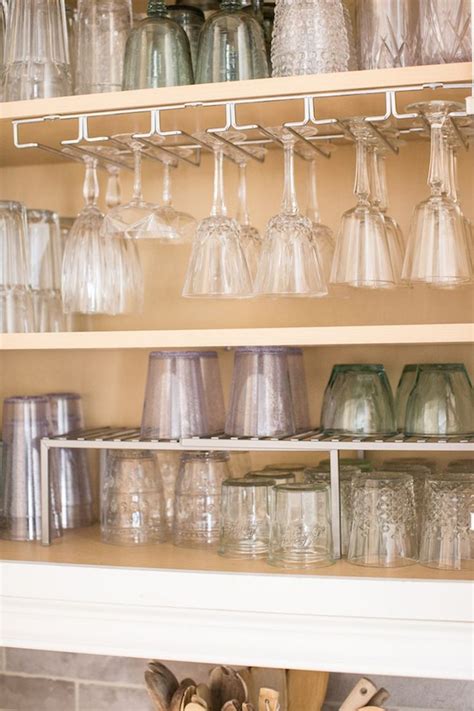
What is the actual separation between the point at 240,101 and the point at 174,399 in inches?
17.5

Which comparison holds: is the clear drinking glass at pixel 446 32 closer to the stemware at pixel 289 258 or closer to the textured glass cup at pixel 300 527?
the stemware at pixel 289 258

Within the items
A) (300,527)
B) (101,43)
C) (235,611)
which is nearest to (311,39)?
(101,43)

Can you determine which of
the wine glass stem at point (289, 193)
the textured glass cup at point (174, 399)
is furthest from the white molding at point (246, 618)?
the wine glass stem at point (289, 193)

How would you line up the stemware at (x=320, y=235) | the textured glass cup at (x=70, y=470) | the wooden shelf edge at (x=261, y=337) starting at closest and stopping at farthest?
the wooden shelf edge at (x=261, y=337)
the stemware at (x=320, y=235)
the textured glass cup at (x=70, y=470)

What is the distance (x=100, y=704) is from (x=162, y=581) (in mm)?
527

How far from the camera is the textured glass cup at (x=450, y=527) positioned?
1.26 metres

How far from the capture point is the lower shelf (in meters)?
1.20

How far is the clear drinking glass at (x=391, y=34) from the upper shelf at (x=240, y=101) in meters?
0.06

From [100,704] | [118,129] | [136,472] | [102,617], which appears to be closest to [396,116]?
[118,129]

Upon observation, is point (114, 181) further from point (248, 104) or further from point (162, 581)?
point (162, 581)

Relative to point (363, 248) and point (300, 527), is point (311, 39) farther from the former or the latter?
point (300, 527)

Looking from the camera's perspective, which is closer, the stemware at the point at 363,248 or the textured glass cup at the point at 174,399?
the stemware at the point at 363,248

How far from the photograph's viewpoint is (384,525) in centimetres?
130

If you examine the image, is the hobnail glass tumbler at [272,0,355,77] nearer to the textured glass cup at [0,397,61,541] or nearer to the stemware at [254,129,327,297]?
the stemware at [254,129,327,297]
